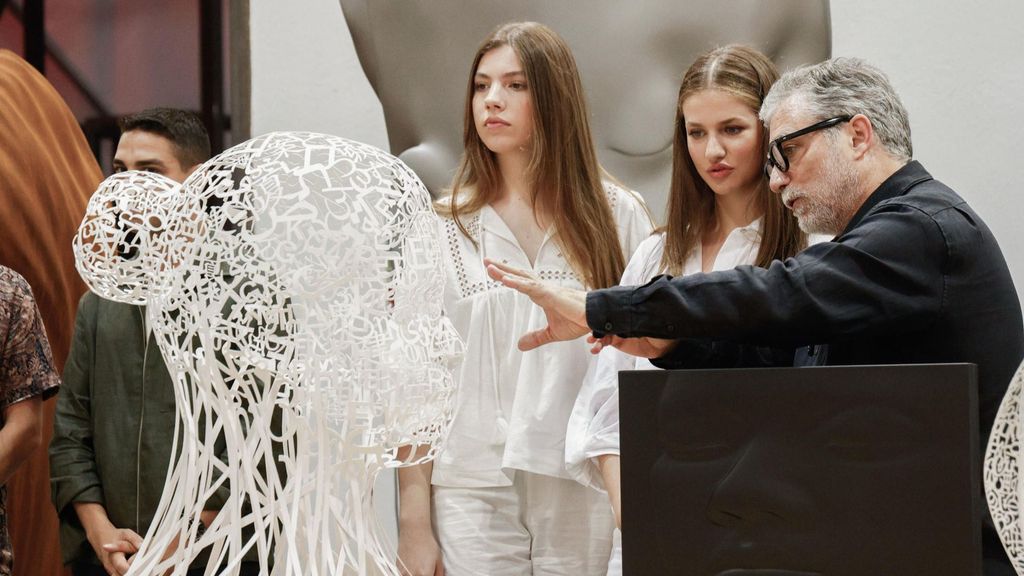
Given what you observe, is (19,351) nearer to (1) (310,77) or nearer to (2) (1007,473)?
(1) (310,77)

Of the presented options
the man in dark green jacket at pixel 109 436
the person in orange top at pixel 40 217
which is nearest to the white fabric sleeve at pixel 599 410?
the man in dark green jacket at pixel 109 436

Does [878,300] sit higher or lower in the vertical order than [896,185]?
lower

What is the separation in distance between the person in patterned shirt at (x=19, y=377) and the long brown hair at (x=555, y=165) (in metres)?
0.82

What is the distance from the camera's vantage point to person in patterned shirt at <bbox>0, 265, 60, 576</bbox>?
2.27m

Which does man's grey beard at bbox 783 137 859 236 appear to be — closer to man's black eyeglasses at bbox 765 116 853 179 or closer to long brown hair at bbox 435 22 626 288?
man's black eyeglasses at bbox 765 116 853 179

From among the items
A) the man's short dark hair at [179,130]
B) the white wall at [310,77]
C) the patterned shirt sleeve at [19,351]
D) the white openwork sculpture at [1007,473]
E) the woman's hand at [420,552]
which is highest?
the white wall at [310,77]

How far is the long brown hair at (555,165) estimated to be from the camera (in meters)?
2.29

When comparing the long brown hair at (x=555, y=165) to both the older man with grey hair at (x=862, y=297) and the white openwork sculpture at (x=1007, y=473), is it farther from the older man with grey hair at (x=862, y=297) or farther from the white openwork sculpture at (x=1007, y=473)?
the white openwork sculpture at (x=1007, y=473)

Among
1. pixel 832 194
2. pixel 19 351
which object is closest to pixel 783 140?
pixel 832 194

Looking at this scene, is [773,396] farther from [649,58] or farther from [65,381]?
[649,58]

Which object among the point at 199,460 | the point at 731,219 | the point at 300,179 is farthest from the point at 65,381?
the point at 731,219

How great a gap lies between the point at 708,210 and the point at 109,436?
3.98ft

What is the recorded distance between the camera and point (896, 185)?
1757 mm

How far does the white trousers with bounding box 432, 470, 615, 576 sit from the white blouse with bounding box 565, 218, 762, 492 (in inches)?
2.8
